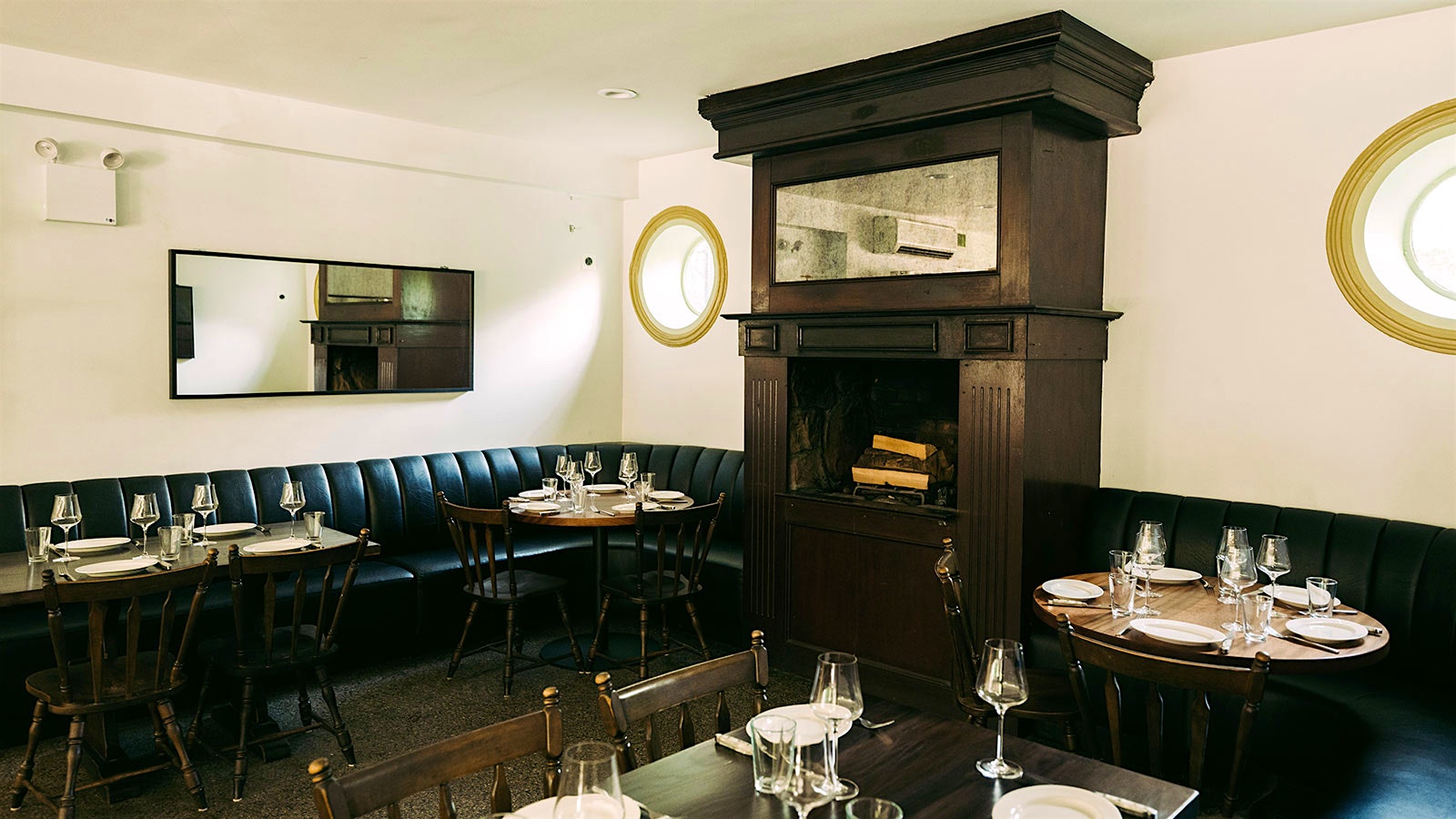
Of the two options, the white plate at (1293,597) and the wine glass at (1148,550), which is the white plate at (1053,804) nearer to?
the wine glass at (1148,550)

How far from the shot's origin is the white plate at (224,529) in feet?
12.6

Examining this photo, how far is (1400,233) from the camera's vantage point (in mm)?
3588

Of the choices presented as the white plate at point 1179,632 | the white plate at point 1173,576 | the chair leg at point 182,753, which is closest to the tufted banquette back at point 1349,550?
the white plate at point 1173,576

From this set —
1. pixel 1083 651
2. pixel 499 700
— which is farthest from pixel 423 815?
pixel 1083 651

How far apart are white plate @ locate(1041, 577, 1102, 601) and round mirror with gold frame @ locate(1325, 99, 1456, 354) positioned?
4.89ft

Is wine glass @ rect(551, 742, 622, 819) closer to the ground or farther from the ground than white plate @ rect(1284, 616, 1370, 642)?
farther from the ground

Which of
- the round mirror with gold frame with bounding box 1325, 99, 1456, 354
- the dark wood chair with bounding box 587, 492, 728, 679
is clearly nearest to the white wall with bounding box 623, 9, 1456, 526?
the round mirror with gold frame with bounding box 1325, 99, 1456, 354

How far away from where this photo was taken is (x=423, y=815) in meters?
3.08

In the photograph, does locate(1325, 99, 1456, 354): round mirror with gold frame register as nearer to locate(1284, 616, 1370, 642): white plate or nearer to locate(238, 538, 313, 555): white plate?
locate(1284, 616, 1370, 642): white plate

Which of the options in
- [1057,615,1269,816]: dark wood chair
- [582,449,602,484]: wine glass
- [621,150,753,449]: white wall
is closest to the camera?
[1057,615,1269,816]: dark wood chair

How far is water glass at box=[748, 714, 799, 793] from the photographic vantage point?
4.61 ft

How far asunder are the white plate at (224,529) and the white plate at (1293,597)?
149 inches

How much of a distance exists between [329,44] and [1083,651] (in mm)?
3635

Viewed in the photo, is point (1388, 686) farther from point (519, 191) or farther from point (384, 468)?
point (519, 191)
